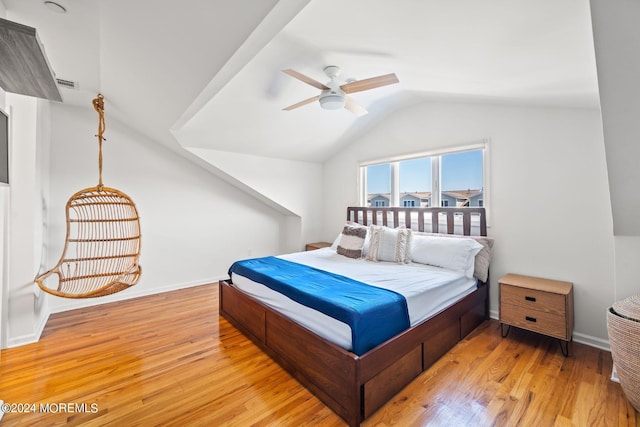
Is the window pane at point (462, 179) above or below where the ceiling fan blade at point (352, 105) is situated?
below

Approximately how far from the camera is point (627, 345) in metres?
1.62

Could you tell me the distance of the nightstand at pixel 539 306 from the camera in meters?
2.29

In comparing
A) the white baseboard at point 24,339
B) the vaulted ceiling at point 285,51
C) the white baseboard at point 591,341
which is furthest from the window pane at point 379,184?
the white baseboard at point 24,339

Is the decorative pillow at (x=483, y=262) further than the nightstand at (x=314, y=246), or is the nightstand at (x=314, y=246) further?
the nightstand at (x=314, y=246)

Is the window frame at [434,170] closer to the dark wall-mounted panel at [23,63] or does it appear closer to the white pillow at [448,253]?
the white pillow at [448,253]

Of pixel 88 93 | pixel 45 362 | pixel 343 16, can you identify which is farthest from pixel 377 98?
pixel 45 362

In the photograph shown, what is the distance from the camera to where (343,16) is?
187cm

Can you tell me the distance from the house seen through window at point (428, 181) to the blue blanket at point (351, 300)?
1987 mm

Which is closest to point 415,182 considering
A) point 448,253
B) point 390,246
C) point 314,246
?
point 390,246

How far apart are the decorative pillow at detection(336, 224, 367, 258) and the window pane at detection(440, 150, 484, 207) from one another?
119 cm

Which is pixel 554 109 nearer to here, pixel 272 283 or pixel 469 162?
pixel 469 162

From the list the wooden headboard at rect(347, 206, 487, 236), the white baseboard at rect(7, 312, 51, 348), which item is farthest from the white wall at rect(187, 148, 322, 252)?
the white baseboard at rect(7, 312, 51, 348)

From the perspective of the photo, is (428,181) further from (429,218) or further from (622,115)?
(622,115)

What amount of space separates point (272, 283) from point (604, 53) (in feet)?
8.18
